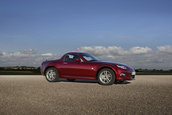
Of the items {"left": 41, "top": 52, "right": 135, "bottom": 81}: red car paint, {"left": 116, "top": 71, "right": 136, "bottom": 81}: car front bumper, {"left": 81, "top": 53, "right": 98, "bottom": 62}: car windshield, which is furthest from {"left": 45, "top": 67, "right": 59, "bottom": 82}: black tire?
{"left": 116, "top": 71, "right": 136, "bottom": 81}: car front bumper

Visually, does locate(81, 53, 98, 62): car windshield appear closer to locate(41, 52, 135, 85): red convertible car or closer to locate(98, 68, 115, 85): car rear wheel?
locate(41, 52, 135, 85): red convertible car

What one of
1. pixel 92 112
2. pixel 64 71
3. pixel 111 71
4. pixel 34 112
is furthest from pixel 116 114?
pixel 64 71

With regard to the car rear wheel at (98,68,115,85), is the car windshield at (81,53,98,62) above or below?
above

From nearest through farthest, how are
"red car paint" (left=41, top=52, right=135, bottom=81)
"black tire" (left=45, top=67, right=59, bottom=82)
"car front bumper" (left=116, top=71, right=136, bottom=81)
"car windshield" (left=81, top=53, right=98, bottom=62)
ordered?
1. "car front bumper" (left=116, top=71, right=136, bottom=81)
2. "red car paint" (left=41, top=52, right=135, bottom=81)
3. "car windshield" (left=81, top=53, right=98, bottom=62)
4. "black tire" (left=45, top=67, right=59, bottom=82)

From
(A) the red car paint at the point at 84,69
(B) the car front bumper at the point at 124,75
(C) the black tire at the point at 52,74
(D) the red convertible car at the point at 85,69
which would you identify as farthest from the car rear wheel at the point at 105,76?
(C) the black tire at the point at 52,74

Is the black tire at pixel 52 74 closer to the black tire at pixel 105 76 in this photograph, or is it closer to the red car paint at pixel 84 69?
the red car paint at pixel 84 69

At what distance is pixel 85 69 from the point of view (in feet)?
36.1

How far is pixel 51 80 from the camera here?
39.4 feet

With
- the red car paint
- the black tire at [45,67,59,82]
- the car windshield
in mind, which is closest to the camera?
the red car paint

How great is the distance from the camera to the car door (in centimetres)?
1098

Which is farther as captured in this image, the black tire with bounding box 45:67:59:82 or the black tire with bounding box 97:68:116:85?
the black tire with bounding box 45:67:59:82

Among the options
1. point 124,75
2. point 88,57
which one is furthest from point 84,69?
point 124,75

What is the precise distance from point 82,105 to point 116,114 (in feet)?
3.90

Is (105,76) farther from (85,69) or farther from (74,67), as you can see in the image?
(74,67)
